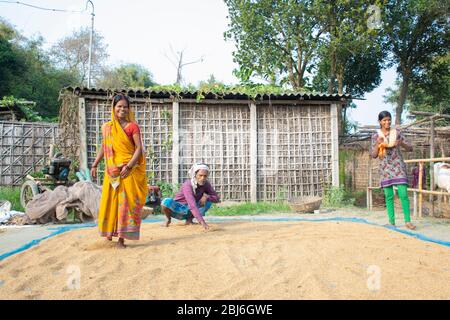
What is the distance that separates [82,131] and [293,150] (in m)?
4.99

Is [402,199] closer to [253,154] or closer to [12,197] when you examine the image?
[253,154]

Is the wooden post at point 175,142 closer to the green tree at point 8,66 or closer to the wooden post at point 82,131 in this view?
the wooden post at point 82,131

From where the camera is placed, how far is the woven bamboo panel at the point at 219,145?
9.01 metres

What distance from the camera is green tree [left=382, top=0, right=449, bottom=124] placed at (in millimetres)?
16328

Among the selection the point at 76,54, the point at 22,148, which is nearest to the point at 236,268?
the point at 22,148

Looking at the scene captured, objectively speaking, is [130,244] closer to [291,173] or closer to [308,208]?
[308,208]

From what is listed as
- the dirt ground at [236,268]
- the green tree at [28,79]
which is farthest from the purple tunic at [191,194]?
the green tree at [28,79]

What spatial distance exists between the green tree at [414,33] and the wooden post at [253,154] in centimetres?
1035

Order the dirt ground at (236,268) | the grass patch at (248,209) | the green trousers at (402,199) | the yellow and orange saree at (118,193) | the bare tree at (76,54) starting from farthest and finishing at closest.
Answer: the bare tree at (76,54), the grass patch at (248,209), the green trousers at (402,199), the yellow and orange saree at (118,193), the dirt ground at (236,268)

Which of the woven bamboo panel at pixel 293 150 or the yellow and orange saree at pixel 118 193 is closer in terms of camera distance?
the yellow and orange saree at pixel 118 193

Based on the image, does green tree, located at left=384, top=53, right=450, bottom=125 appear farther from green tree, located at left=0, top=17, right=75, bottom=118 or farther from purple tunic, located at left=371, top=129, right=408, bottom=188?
green tree, located at left=0, top=17, right=75, bottom=118

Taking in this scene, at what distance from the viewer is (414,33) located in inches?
687
